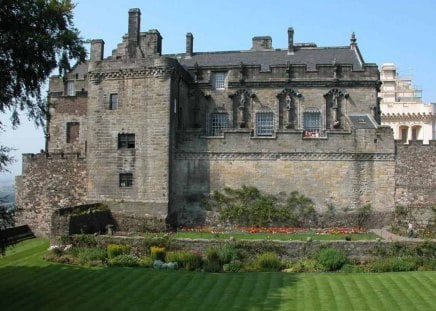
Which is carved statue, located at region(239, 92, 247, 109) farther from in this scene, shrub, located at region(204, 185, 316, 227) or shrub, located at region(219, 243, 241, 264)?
shrub, located at region(219, 243, 241, 264)

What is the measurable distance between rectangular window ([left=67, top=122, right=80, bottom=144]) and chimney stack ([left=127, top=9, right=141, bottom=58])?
979 centimetres

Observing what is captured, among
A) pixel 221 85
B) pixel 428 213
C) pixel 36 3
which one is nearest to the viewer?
pixel 36 3

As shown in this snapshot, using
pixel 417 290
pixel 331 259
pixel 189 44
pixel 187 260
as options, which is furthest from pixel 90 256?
pixel 189 44

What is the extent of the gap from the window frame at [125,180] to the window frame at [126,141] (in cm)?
174

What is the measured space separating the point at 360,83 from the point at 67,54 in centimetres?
2309

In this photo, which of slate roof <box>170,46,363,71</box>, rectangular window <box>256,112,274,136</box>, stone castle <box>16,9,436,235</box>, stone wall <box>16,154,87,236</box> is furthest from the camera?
slate roof <box>170,46,363,71</box>

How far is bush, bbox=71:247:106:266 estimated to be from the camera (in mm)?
23897

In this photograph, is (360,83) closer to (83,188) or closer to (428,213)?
(428,213)

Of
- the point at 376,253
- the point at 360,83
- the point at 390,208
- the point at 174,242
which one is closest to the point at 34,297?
the point at 174,242

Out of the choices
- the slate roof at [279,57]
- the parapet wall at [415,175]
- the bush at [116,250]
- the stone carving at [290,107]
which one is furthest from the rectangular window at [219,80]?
the bush at [116,250]

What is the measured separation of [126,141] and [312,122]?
13581 millimetres

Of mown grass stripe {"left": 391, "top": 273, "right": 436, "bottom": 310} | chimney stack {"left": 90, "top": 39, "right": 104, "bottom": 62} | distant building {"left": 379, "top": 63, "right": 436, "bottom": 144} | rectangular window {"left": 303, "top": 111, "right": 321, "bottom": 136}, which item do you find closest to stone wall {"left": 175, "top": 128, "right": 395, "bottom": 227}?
A: rectangular window {"left": 303, "top": 111, "right": 321, "bottom": 136}

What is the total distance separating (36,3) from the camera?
58.9 ft

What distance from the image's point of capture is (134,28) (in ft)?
112
